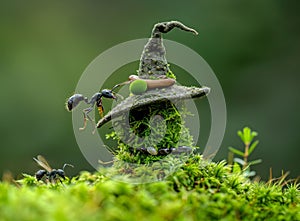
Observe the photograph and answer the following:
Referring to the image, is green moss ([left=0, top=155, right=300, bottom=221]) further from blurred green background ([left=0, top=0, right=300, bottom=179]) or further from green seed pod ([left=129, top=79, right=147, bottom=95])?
blurred green background ([left=0, top=0, right=300, bottom=179])

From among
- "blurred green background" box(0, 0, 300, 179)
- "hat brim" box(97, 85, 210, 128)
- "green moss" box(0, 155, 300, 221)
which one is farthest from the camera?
"blurred green background" box(0, 0, 300, 179)

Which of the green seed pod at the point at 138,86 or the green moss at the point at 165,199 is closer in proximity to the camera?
the green moss at the point at 165,199

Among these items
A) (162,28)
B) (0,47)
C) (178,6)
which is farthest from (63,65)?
(162,28)

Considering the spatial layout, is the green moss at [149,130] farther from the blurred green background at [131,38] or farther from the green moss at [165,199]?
the blurred green background at [131,38]

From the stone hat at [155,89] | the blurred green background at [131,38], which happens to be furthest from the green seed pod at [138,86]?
the blurred green background at [131,38]

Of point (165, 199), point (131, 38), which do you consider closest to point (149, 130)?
point (165, 199)

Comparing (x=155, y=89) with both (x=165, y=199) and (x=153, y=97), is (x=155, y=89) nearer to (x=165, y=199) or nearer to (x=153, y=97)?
→ (x=153, y=97)

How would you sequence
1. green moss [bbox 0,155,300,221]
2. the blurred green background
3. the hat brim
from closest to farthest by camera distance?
green moss [bbox 0,155,300,221]
the hat brim
the blurred green background

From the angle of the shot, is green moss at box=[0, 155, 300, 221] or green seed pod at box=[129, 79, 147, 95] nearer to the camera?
green moss at box=[0, 155, 300, 221]

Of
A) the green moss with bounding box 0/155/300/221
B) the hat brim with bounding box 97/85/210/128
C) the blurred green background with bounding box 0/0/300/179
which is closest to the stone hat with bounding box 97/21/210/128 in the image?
the hat brim with bounding box 97/85/210/128
